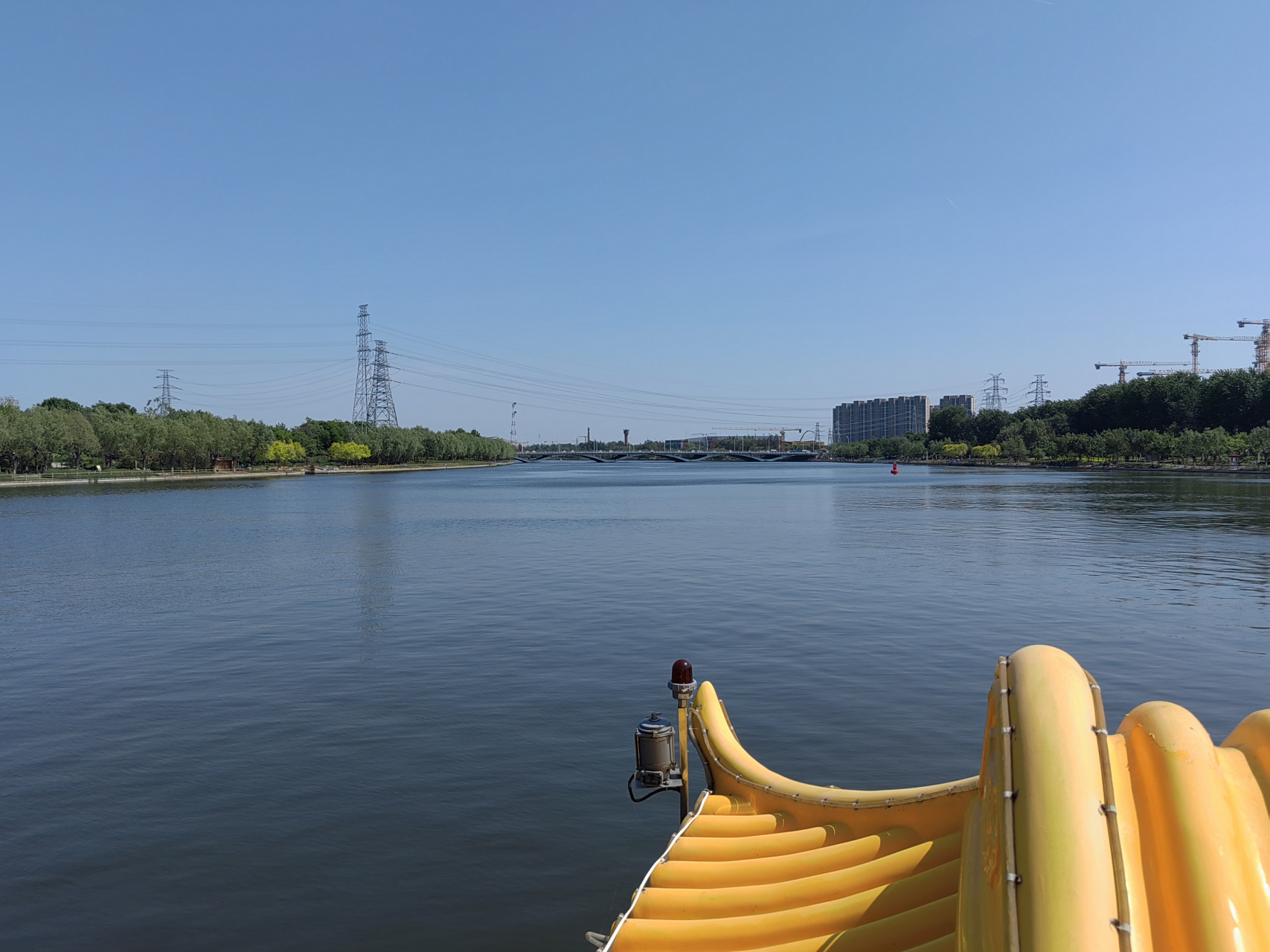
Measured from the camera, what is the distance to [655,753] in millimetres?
8422

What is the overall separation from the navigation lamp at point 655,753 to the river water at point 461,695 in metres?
0.65

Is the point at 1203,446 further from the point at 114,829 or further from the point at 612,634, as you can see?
the point at 114,829

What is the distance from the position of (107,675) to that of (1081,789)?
16.3 meters

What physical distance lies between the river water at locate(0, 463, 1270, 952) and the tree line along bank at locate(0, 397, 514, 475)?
86945 millimetres

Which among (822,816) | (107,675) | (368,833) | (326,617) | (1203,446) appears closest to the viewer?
(822,816)

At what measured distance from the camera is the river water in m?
7.55

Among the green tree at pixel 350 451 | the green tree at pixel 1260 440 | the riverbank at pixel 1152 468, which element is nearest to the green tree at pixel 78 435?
the green tree at pixel 350 451

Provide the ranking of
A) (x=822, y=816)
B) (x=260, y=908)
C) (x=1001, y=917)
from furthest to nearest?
(x=260, y=908), (x=822, y=816), (x=1001, y=917)

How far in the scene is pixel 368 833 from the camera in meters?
8.55

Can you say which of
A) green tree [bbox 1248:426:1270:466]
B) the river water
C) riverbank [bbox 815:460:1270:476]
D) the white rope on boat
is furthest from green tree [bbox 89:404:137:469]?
green tree [bbox 1248:426:1270:466]

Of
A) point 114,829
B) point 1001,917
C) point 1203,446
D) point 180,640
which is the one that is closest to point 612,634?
point 180,640

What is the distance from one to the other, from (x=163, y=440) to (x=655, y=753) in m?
134

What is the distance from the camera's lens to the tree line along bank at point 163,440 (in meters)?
106

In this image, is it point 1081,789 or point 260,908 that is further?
point 260,908
